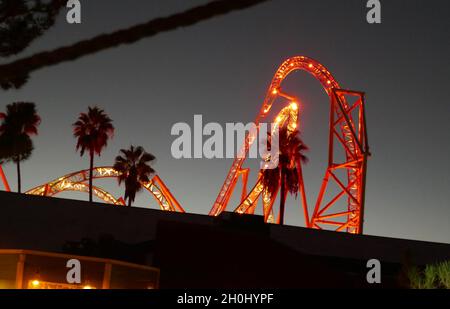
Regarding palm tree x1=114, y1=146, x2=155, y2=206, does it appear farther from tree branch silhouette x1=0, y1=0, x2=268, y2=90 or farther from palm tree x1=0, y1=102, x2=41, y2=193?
tree branch silhouette x1=0, y1=0, x2=268, y2=90

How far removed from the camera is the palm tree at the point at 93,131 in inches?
1527

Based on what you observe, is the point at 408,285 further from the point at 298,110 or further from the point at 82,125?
the point at 82,125

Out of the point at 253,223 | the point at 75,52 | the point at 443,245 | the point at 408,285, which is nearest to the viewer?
the point at 75,52

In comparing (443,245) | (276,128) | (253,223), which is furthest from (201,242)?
Answer: (276,128)

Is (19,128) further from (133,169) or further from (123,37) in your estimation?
(123,37)

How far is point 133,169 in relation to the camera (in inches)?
1570

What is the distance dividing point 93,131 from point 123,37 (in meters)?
38.2

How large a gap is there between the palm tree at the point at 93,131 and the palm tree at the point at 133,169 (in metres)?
1.63

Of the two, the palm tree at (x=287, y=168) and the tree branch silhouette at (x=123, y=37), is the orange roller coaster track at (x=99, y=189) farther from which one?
the tree branch silhouette at (x=123, y=37)

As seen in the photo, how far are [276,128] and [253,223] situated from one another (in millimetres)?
18409

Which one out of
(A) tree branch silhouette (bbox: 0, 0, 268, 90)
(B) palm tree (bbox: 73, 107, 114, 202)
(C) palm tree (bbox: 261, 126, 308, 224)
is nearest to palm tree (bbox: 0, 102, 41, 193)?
(B) palm tree (bbox: 73, 107, 114, 202)

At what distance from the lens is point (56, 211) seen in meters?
20.3

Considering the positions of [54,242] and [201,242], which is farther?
[54,242]

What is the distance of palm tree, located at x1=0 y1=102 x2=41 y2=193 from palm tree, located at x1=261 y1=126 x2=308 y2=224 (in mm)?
14465
